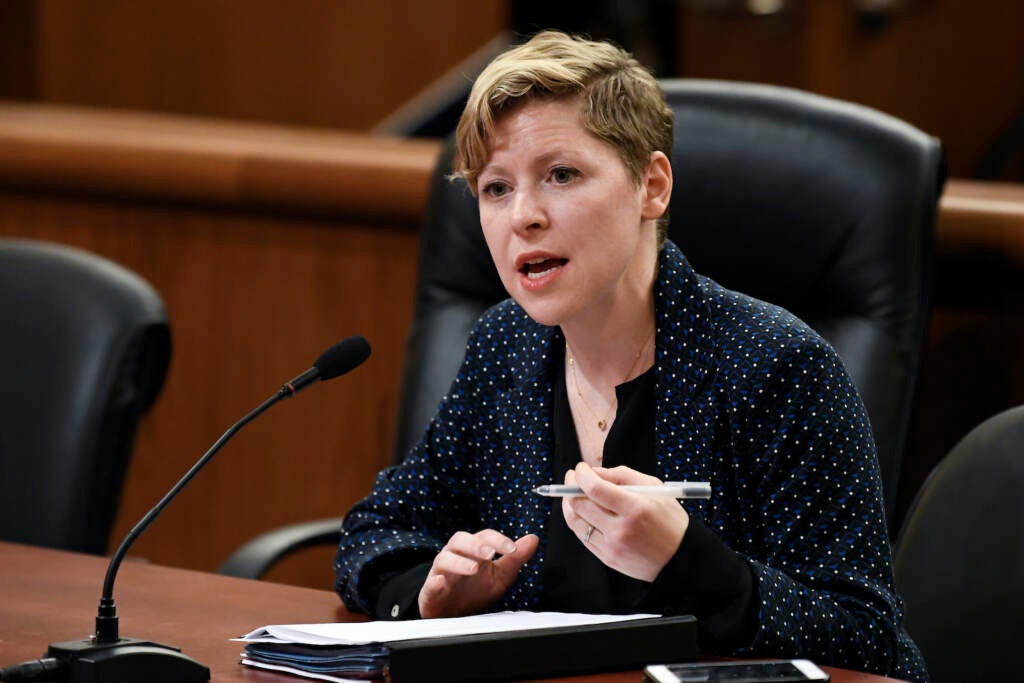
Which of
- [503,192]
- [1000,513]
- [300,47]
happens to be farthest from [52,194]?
[1000,513]

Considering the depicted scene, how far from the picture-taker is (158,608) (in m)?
1.62

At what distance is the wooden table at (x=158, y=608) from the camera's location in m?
1.44

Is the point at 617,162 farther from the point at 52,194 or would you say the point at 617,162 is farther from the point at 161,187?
the point at 52,194

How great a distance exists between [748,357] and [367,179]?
1.27 meters

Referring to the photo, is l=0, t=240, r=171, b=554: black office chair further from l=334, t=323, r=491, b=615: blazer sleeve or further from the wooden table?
l=334, t=323, r=491, b=615: blazer sleeve

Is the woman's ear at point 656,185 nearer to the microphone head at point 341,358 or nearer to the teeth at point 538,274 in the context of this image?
the teeth at point 538,274

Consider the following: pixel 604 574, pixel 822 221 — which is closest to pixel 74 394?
pixel 604 574

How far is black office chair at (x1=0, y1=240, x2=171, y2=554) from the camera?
2080 millimetres

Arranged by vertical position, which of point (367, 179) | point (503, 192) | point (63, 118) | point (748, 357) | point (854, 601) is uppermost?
point (63, 118)

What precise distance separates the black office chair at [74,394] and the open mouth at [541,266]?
0.72 metres

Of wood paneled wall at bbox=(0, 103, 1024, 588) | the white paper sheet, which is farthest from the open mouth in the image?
wood paneled wall at bbox=(0, 103, 1024, 588)

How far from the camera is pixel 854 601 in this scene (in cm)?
149

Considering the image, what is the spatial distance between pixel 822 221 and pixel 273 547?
0.78 metres

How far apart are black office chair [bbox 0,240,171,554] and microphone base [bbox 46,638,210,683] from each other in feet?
2.37
